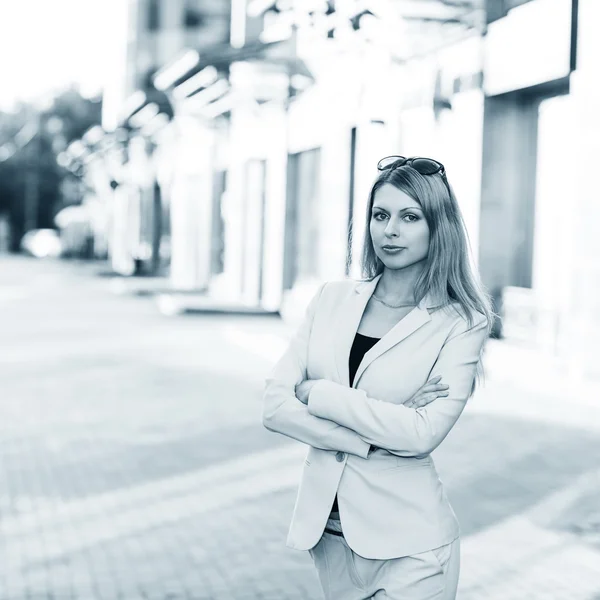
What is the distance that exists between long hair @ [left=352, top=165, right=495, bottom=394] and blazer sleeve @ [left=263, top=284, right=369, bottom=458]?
33 centimetres

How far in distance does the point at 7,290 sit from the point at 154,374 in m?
17.8

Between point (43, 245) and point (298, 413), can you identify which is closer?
point (298, 413)

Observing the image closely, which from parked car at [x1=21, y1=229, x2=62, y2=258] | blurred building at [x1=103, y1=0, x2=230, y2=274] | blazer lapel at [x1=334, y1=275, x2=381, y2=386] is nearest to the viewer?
blazer lapel at [x1=334, y1=275, x2=381, y2=386]

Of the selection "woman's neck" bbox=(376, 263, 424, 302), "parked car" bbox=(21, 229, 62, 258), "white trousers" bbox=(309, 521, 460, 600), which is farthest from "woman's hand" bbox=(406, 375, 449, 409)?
"parked car" bbox=(21, 229, 62, 258)

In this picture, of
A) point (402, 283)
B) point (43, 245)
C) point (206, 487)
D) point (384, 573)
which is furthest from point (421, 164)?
point (43, 245)

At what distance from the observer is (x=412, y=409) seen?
2707mm

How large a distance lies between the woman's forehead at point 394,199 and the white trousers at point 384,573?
78 centimetres

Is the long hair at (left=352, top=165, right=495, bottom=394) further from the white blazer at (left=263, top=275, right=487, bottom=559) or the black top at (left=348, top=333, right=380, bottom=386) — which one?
the black top at (left=348, top=333, right=380, bottom=386)

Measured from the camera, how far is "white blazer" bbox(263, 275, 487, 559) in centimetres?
269

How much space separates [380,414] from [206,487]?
4490mm

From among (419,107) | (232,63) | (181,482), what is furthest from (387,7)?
(181,482)

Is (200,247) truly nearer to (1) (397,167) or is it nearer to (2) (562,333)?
(2) (562,333)

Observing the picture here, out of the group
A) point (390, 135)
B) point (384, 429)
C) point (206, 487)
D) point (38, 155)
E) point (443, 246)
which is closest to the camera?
point (384, 429)

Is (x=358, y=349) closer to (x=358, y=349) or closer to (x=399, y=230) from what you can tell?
(x=358, y=349)
